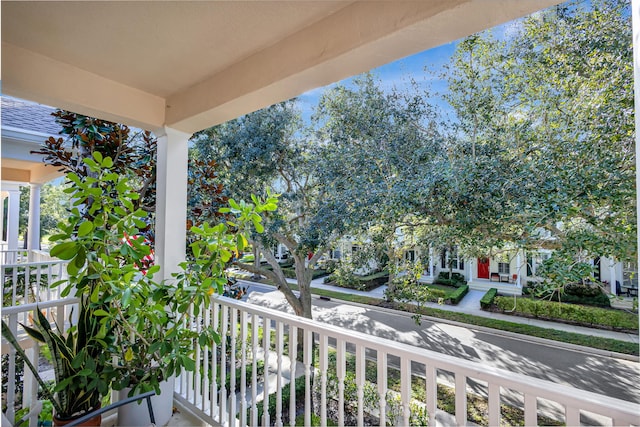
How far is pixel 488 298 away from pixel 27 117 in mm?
8560

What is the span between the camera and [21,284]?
3.99 m

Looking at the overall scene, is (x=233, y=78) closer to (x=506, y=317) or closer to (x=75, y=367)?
(x=75, y=367)

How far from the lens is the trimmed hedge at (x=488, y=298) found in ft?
18.5

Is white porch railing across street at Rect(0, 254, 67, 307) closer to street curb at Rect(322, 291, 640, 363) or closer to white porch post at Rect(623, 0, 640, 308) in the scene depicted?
white porch post at Rect(623, 0, 640, 308)

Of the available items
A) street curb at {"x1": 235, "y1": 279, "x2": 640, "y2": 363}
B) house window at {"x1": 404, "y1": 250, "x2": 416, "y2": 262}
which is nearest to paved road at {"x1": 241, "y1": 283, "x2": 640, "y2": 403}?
street curb at {"x1": 235, "y1": 279, "x2": 640, "y2": 363}

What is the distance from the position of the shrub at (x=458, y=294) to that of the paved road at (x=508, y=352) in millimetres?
580

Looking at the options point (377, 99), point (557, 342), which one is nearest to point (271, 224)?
point (377, 99)

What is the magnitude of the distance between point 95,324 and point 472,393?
5091 millimetres

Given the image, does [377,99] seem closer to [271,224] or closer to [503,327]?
[271,224]

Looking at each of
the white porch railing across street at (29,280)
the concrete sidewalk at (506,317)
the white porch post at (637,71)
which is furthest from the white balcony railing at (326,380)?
the concrete sidewalk at (506,317)

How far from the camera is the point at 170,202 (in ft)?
7.48

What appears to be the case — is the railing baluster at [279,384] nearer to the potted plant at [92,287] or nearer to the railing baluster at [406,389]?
the railing baluster at [406,389]

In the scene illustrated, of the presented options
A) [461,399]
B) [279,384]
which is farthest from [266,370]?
[461,399]

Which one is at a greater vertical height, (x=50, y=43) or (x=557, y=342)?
(x=50, y=43)
